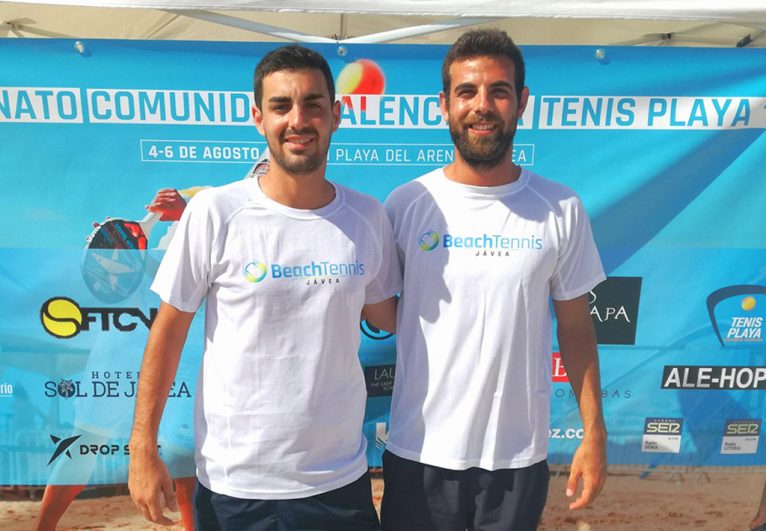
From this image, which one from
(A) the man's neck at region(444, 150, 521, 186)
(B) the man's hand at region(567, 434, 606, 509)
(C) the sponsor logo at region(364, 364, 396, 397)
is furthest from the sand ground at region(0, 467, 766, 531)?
(A) the man's neck at region(444, 150, 521, 186)

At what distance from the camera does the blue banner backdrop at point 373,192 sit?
2.36m

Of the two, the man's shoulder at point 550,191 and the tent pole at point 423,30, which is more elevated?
the tent pole at point 423,30

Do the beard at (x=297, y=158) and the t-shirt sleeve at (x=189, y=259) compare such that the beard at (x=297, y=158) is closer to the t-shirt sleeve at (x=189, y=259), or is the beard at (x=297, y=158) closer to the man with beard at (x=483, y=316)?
the t-shirt sleeve at (x=189, y=259)

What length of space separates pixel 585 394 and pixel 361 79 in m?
1.45

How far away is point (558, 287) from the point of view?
1817 millimetres

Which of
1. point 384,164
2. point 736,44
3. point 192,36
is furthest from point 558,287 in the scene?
point 192,36

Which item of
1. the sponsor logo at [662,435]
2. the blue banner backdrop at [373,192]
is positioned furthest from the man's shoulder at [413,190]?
the sponsor logo at [662,435]

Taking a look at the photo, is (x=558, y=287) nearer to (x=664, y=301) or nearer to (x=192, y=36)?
Answer: (x=664, y=301)

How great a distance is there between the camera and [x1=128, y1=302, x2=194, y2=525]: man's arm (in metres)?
1.64

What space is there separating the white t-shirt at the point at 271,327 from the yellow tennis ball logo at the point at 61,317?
3.63 feet

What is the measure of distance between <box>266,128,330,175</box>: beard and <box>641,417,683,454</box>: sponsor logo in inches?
79.7

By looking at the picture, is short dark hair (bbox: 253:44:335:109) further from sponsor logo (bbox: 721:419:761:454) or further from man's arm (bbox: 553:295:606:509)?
sponsor logo (bbox: 721:419:761:454)

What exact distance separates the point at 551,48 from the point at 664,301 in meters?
1.19

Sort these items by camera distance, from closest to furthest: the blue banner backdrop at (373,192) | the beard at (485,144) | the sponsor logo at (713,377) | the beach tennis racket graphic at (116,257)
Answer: the beard at (485,144) → the blue banner backdrop at (373,192) → the beach tennis racket graphic at (116,257) → the sponsor logo at (713,377)
